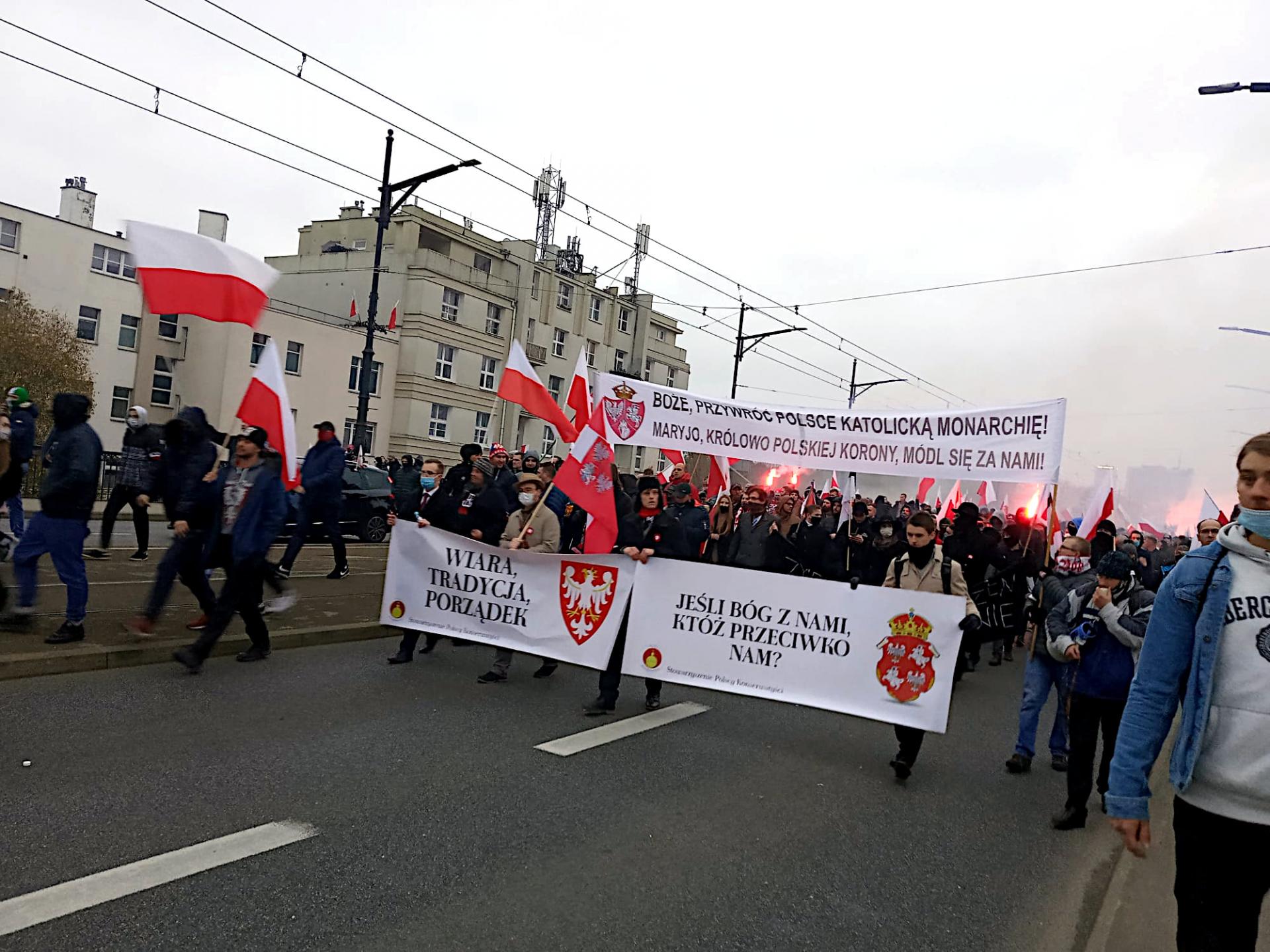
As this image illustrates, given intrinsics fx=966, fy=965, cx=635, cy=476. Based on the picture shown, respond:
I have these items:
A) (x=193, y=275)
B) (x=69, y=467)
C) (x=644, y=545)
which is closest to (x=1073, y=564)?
(x=644, y=545)

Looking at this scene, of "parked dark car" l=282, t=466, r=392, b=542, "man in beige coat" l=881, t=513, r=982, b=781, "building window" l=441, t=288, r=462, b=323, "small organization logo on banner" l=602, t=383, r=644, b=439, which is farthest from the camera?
"building window" l=441, t=288, r=462, b=323

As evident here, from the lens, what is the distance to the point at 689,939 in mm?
3664

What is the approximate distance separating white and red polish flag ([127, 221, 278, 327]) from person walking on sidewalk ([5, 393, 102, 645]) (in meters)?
1.08

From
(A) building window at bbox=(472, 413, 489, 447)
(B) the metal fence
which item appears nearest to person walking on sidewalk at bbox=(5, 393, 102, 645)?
(B) the metal fence

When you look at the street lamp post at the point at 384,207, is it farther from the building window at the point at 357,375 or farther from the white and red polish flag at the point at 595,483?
the building window at the point at 357,375

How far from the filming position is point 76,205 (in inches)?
1560

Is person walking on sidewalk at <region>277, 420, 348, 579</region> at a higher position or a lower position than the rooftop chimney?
lower

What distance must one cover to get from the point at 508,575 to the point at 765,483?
5.60 metres

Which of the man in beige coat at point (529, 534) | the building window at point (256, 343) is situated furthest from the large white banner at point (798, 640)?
the building window at point (256, 343)

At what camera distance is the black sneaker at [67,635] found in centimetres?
687

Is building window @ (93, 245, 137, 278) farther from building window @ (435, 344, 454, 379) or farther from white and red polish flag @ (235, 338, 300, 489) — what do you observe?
white and red polish flag @ (235, 338, 300, 489)

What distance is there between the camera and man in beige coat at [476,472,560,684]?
25.9 ft

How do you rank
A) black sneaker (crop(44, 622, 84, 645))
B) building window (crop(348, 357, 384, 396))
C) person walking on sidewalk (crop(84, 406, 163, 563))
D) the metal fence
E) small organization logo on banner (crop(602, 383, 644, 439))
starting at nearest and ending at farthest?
black sneaker (crop(44, 622, 84, 645)) < small organization logo on banner (crop(602, 383, 644, 439)) < person walking on sidewalk (crop(84, 406, 163, 563)) < the metal fence < building window (crop(348, 357, 384, 396))

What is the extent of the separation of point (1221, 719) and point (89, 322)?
39.1 m
